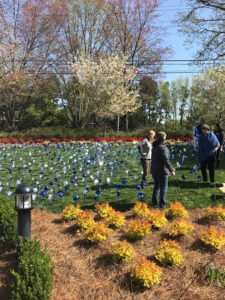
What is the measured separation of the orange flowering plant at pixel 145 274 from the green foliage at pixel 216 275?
0.64 meters

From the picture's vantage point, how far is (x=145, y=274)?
10.3 ft

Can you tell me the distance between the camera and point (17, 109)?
1226 inches

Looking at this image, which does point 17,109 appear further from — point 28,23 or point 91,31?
point 91,31

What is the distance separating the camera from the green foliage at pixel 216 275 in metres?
3.25

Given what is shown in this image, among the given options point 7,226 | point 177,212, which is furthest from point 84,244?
point 177,212

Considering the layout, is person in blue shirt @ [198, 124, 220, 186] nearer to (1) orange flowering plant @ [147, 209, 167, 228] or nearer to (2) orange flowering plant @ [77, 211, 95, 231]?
(1) orange flowering plant @ [147, 209, 167, 228]

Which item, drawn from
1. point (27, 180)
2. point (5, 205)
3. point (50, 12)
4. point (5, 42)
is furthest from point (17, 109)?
point (5, 205)

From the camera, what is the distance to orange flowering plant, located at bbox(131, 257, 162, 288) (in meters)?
3.14

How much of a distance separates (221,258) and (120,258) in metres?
1.45

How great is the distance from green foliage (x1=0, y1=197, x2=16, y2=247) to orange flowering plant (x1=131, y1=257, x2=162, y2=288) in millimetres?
1970

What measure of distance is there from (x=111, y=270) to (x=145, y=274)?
0.58 m

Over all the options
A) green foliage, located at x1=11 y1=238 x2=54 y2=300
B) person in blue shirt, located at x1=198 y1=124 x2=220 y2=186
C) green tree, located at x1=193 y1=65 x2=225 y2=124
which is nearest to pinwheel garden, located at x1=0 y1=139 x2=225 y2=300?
green foliage, located at x1=11 y1=238 x2=54 y2=300

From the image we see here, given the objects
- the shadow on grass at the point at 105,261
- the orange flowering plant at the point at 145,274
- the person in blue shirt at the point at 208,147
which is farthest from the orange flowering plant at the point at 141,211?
the person in blue shirt at the point at 208,147

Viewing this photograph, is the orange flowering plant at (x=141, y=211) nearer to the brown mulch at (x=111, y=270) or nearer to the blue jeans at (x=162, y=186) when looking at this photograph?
the brown mulch at (x=111, y=270)
